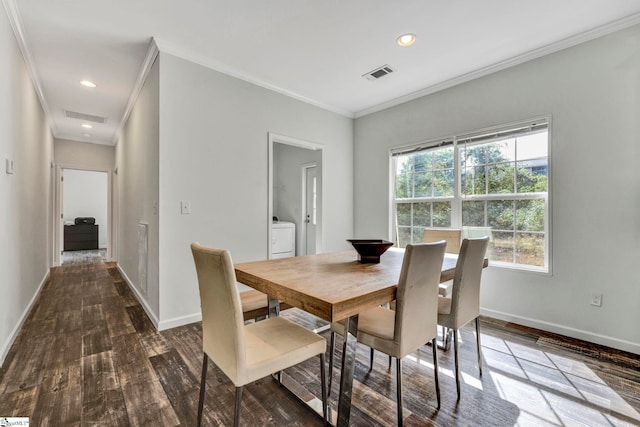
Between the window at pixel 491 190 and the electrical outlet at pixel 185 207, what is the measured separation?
266 cm

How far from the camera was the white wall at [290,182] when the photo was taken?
18.4ft

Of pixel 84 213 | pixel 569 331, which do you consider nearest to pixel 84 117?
pixel 84 213

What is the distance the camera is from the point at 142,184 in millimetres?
3383

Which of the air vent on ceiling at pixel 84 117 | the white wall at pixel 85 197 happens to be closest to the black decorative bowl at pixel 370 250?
the air vent on ceiling at pixel 84 117

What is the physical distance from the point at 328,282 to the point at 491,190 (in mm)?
2540

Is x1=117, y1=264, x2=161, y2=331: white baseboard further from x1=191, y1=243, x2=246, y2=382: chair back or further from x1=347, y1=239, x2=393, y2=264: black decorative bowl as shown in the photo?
x1=347, y1=239, x2=393, y2=264: black decorative bowl

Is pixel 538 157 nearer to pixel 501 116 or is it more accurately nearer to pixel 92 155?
pixel 501 116

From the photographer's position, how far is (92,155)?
615 cm

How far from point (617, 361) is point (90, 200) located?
11037mm

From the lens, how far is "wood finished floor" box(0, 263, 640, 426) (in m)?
1.55

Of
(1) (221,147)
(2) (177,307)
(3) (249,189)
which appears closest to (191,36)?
(1) (221,147)

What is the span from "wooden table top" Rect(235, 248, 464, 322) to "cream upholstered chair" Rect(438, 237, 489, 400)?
0.09m

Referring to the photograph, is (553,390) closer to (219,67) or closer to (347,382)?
(347,382)

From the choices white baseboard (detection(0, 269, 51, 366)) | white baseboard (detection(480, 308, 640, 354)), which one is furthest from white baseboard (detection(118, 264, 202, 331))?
white baseboard (detection(480, 308, 640, 354))
